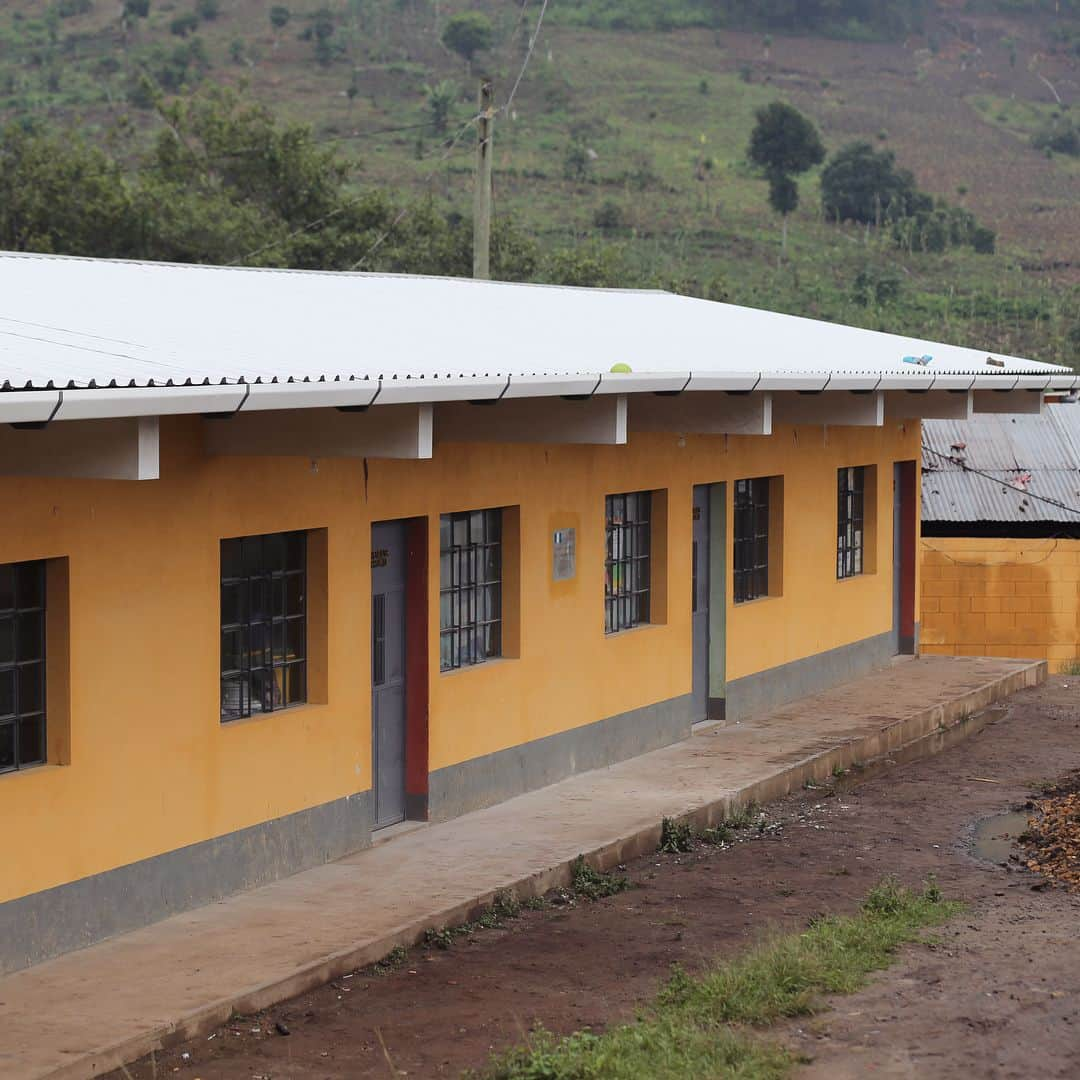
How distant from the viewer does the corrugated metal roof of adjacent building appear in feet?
70.0

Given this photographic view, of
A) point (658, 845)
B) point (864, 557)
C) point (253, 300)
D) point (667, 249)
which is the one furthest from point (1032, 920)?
point (667, 249)

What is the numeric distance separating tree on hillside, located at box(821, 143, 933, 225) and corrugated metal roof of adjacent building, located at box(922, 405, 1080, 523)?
41.5 metres

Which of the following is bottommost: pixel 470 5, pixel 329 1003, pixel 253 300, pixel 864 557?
pixel 329 1003

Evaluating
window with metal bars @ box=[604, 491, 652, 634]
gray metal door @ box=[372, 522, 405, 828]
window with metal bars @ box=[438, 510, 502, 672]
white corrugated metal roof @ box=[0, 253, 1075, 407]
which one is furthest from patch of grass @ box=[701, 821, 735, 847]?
white corrugated metal roof @ box=[0, 253, 1075, 407]

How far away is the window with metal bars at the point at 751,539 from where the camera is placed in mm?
15242

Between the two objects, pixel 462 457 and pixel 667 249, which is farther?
pixel 667 249

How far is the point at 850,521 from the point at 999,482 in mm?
4853

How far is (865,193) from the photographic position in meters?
63.7

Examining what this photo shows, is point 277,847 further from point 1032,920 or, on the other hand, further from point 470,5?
point 470,5

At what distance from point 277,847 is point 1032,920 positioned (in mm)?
3887

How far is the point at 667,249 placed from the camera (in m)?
56.2

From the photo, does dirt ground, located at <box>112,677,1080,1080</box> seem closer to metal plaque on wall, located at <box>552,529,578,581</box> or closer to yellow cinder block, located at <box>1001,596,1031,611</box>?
metal plaque on wall, located at <box>552,529,578,581</box>

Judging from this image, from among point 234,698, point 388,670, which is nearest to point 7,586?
point 234,698

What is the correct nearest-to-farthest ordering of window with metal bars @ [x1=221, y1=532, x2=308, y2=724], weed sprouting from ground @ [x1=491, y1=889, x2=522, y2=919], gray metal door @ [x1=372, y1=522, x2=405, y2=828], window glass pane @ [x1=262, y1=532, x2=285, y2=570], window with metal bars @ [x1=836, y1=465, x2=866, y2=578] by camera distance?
weed sprouting from ground @ [x1=491, y1=889, x2=522, y2=919], window with metal bars @ [x1=221, y1=532, x2=308, y2=724], window glass pane @ [x1=262, y1=532, x2=285, y2=570], gray metal door @ [x1=372, y1=522, x2=405, y2=828], window with metal bars @ [x1=836, y1=465, x2=866, y2=578]
